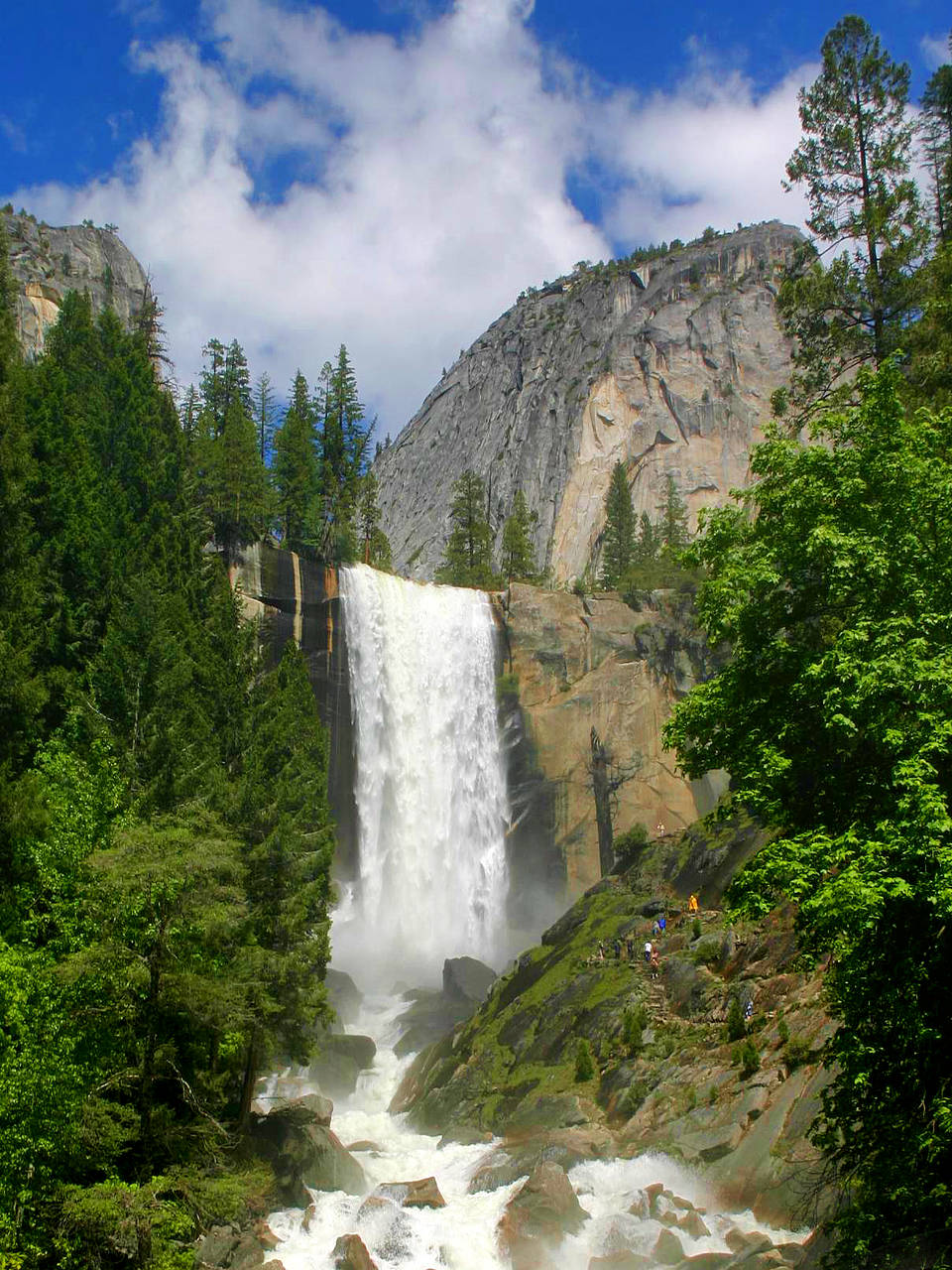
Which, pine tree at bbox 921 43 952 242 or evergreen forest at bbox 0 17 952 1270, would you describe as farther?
pine tree at bbox 921 43 952 242

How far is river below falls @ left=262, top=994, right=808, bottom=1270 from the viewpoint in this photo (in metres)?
22.5

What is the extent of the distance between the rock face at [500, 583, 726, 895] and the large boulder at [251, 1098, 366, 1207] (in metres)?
30.5

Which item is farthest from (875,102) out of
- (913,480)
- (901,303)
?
(913,480)

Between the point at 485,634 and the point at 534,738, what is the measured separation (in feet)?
23.8

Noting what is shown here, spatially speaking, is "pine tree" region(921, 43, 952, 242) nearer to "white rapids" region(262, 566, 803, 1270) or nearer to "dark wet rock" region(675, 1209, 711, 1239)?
"dark wet rock" region(675, 1209, 711, 1239)

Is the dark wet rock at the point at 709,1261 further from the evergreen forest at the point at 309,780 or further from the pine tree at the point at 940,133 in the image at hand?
the pine tree at the point at 940,133

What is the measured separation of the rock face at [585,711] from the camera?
196 feet

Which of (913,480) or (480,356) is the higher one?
(480,356)

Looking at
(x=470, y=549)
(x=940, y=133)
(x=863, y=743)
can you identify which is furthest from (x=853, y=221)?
(x=470, y=549)

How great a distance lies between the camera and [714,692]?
52.0 feet

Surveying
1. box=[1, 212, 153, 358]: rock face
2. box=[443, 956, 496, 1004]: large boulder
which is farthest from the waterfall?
box=[1, 212, 153, 358]: rock face

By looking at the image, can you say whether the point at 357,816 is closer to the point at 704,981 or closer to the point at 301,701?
the point at 301,701

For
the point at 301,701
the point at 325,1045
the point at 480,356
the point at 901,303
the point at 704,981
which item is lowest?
the point at 325,1045

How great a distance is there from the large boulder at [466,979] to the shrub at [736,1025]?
1806cm
